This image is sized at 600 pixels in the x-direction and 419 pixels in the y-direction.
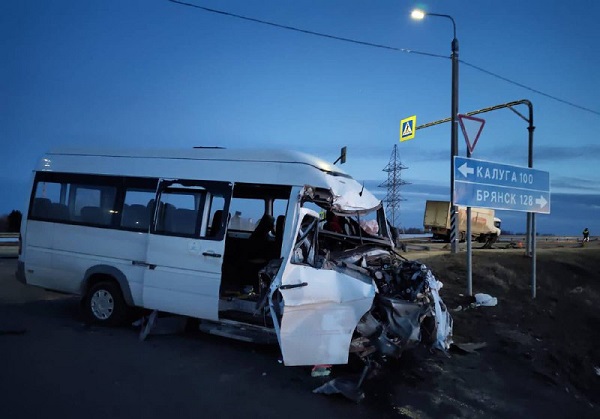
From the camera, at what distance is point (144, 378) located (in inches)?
181

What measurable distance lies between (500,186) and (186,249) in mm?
6569

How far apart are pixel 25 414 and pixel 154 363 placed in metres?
1.55

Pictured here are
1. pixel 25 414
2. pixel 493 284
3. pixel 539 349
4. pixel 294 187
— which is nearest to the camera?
pixel 25 414

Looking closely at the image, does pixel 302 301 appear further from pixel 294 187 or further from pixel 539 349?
pixel 539 349

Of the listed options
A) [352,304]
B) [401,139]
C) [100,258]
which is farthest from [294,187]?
[401,139]

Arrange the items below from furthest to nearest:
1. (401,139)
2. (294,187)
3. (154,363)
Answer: (401,139) → (294,187) → (154,363)

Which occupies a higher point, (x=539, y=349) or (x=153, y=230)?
(x=153, y=230)

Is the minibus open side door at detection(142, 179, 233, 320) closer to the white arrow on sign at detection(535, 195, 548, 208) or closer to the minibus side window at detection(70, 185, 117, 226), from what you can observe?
the minibus side window at detection(70, 185, 117, 226)

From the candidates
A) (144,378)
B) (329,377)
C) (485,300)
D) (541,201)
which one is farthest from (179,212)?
(541,201)

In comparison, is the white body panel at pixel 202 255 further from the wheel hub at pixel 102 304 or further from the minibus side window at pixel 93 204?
the wheel hub at pixel 102 304

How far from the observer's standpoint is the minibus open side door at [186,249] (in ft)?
18.7

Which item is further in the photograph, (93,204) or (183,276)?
(93,204)

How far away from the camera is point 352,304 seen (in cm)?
460

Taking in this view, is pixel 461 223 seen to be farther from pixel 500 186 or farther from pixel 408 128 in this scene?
pixel 500 186
